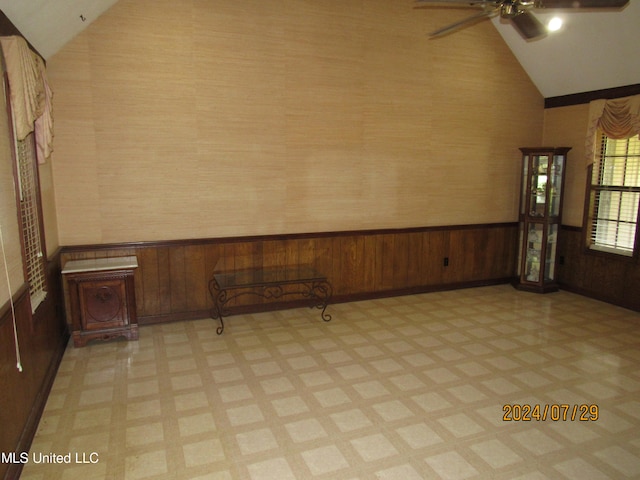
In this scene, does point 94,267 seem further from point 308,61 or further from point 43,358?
point 308,61

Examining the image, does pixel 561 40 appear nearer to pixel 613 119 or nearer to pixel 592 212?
pixel 613 119

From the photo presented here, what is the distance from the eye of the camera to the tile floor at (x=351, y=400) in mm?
2582

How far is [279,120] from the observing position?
4938 millimetres

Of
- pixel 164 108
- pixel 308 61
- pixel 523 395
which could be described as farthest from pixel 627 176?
pixel 164 108

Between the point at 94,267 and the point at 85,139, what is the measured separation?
4.09 feet

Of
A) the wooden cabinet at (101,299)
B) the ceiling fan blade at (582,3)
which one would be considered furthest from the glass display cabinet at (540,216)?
the wooden cabinet at (101,299)

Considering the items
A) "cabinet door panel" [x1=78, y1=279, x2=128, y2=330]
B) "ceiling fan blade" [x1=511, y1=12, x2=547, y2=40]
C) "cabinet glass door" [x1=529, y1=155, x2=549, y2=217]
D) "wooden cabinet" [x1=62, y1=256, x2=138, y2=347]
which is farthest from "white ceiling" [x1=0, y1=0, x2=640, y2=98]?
"cabinet door panel" [x1=78, y1=279, x2=128, y2=330]

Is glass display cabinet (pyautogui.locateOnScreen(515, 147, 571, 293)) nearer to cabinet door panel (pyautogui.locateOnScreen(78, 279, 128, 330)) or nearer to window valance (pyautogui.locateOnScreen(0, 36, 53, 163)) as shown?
cabinet door panel (pyautogui.locateOnScreen(78, 279, 128, 330))

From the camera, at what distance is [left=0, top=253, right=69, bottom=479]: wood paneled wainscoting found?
2346mm

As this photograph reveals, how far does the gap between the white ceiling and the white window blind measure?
2.86 feet

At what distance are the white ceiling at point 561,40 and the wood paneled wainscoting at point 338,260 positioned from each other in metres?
1.95

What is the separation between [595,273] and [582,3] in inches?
158

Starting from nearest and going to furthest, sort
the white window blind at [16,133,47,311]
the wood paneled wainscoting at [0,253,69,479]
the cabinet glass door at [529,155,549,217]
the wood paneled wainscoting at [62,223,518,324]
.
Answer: the wood paneled wainscoting at [0,253,69,479] < the white window blind at [16,133,47,311] < the wood paneled wainscoting at [62,223,518,324] < the cabinet glass door at [529,155,549,217]

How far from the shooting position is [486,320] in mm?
4949
